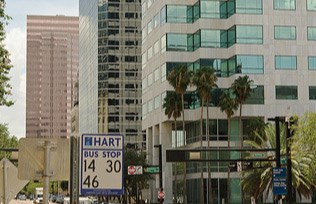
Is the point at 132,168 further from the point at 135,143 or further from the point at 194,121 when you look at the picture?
the point at 135,143

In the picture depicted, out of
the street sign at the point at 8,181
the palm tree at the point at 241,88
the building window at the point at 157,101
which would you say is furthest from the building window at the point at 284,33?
the street sign at the point at 8,181

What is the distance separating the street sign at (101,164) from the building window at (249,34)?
85.1 meters

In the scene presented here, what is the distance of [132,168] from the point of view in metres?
75.0

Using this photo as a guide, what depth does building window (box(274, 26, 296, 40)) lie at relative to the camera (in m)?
94.1

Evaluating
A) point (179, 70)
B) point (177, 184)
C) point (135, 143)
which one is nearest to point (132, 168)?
point (179, 70)

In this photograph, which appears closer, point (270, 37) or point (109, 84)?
point (270, 37)

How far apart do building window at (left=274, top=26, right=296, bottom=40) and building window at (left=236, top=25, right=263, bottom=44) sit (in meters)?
2.26

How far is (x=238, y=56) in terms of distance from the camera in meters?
92.1

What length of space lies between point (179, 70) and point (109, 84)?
8143 cm

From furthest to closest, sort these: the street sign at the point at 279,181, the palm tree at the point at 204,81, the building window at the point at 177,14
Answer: the building window at the point at 177,14
the palm tree at the point at 204,81
the street sign at the point at 279,181

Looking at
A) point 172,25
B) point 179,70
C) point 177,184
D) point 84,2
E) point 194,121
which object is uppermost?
point 84,2

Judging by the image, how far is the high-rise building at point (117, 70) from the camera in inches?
6658

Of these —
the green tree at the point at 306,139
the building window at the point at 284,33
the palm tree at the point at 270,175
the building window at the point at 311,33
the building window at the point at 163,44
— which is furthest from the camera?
the building window at the point at 163,44

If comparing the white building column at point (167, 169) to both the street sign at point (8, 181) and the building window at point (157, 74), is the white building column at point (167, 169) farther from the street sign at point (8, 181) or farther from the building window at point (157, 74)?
the street sign at point (8, 181)
